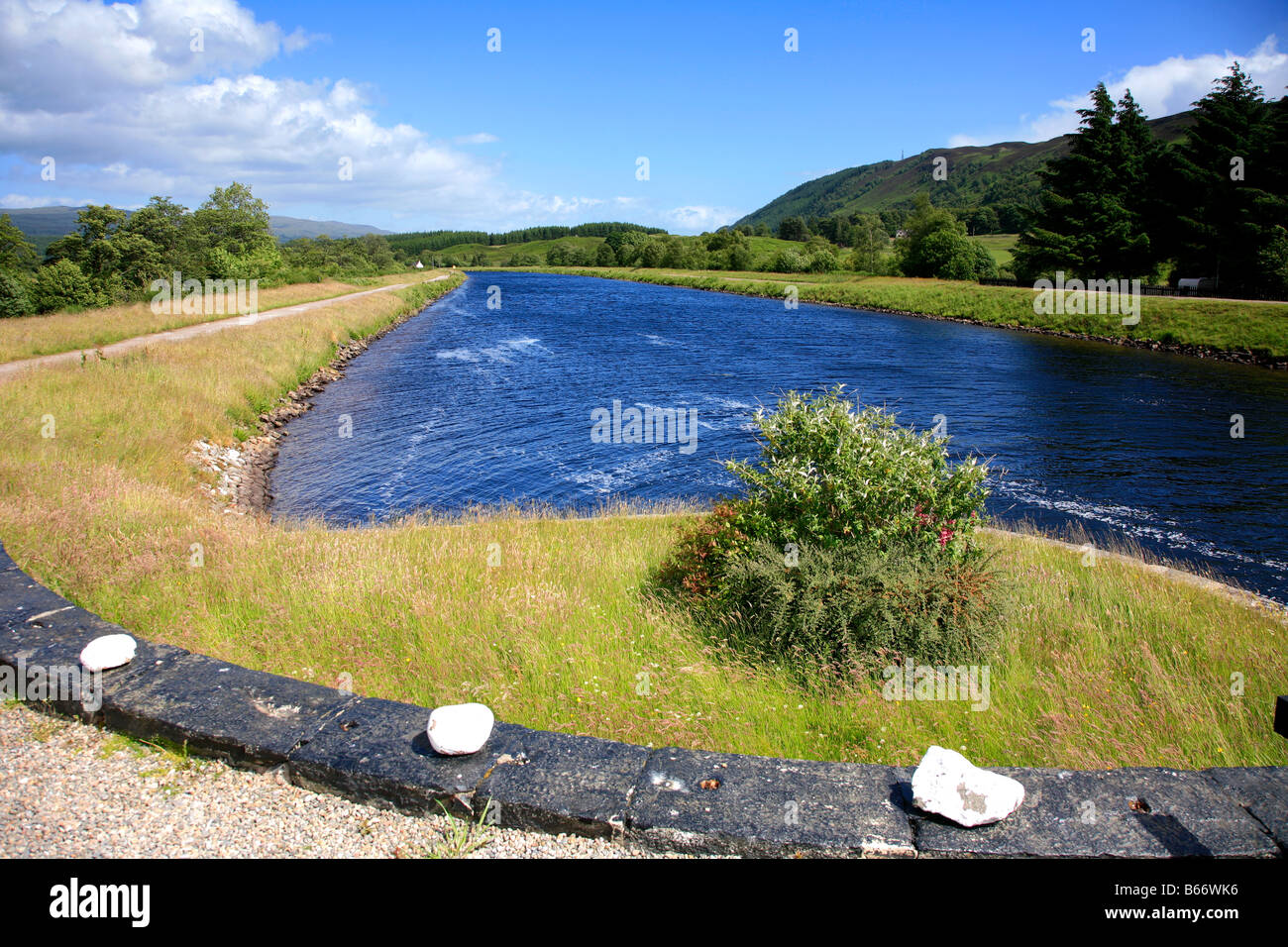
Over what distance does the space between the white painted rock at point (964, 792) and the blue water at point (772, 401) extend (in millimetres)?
12272

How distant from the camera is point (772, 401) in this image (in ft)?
99.3

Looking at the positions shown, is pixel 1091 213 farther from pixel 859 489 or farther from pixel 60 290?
pixel 60 290

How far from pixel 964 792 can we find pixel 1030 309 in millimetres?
61340

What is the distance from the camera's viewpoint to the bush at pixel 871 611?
659 centimetres

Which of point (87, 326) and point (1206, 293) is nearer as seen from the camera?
point (87, 326)

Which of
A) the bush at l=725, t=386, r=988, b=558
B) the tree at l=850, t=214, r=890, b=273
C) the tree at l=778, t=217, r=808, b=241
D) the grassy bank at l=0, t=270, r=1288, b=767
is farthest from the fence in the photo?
the tree at l=778, t=217, r=808, b=241

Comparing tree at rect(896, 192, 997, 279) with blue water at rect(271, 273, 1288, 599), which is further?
tree at rect(896, 192, 997, 279)

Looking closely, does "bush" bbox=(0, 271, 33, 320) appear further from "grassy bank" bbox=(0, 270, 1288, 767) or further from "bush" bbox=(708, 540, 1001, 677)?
"bush" bbox=(708, 540, 1001, 677)

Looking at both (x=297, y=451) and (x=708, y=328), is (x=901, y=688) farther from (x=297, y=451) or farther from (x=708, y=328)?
(x=708, y=328)

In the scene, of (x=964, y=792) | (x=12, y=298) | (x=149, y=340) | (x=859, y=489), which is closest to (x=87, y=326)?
(x=149, y=340)

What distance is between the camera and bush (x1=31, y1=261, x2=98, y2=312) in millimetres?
40300

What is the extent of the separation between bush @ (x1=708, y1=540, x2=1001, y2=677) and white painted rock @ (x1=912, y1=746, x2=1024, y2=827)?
2.55m

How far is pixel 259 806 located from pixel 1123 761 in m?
5.87

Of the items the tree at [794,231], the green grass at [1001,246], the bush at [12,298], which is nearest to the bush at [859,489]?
the bush at [12,298]
